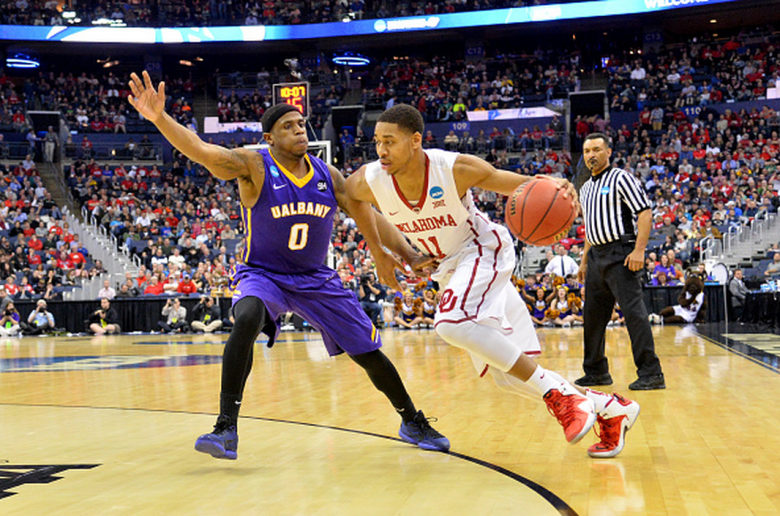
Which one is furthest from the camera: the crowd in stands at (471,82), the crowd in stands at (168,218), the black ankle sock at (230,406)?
the crowd in stands at (471,82)

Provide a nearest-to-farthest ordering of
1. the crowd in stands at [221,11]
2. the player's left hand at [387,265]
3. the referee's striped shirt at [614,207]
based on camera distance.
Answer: the player's left hand at [387,265] → the referee's striped shirt at [614,207] → the crowd in stands at [221,11]

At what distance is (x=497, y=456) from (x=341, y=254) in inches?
702

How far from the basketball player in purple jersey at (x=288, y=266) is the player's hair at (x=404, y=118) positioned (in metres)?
0.62

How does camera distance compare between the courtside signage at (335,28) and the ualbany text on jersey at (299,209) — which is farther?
the courtside signage at (335,28)

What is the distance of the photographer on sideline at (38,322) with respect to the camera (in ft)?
→ 62.6

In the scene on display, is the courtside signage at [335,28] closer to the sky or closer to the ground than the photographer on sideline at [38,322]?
closer to the sky

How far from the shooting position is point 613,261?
21.1ft

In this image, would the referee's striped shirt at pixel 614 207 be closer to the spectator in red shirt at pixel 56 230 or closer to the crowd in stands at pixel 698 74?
the spectator in red shirt at pixel 56 230

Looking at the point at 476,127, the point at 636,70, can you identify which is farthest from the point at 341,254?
the point at 636,70

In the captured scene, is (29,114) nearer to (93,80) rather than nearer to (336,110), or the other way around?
(93,80)

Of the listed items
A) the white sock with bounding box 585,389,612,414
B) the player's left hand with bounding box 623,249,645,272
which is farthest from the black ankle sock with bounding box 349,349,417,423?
the player's left hand with bounding box 623,249,645,272

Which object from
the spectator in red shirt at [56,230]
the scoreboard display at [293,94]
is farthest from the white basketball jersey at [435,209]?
the spectator in red shirt at [56,230]

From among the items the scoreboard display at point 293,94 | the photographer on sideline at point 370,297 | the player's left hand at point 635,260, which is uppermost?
the scoreboard display at point 293,94

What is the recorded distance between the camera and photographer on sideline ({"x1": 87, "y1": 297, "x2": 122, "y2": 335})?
19.0 meters
